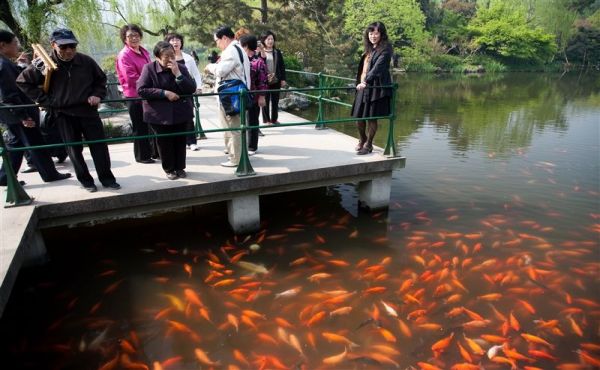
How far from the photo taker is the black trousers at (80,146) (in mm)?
4623

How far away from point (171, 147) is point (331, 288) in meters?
2.71

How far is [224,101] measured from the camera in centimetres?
549

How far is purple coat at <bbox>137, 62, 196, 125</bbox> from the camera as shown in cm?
477

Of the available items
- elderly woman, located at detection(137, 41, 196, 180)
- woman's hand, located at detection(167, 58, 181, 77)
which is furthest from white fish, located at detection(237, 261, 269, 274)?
woman's hand, located at detection(167, 58, 181, 77)

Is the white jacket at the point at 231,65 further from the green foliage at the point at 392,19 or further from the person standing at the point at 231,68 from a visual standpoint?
the green foliage at the point at 392,19

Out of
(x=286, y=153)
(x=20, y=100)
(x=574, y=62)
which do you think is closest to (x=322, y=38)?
(x=286, y=153)

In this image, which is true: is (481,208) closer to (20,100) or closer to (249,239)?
(249,239)

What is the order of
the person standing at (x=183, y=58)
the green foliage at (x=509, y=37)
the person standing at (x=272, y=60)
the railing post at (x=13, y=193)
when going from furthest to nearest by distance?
the green foliage at (x=509, y=37) → the person standing at (x=272, y=60) → the person standing at (x=183, y=58) → the railing post at (x=13, y=193)

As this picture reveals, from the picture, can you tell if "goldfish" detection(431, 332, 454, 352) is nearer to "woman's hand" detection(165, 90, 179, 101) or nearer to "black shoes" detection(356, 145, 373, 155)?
"black shoes" detection(356, 145, 373, 155)

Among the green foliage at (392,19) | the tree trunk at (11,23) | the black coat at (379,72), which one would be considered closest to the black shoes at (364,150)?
the black coat at (379,72)

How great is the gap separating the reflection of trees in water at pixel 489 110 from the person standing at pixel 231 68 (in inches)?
296

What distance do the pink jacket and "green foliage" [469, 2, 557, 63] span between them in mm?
45028

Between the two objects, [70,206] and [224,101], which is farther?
[224,101]

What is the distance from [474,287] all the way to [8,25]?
46.5ft
